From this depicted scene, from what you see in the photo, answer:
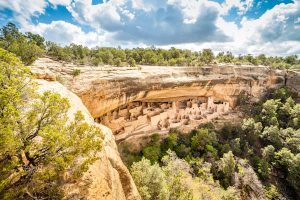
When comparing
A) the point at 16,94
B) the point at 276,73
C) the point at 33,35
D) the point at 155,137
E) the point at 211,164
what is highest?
the point at 33,35

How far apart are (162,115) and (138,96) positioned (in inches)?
175

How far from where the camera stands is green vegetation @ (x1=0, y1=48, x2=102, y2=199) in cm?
462

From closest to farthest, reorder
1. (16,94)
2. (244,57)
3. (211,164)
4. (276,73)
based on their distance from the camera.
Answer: (16,94) < (211,164) < (276,73) < (244,57)

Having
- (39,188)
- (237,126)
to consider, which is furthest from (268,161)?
(39,188)

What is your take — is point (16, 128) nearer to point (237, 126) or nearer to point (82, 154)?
point (82, 154)

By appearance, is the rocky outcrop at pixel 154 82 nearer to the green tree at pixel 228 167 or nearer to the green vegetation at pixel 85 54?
the green vegetation at pixel 85 54

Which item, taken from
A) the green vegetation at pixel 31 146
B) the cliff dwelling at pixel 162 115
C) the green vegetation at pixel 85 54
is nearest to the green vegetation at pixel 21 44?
the green vegetation at pixel 85 54

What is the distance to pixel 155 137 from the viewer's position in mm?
21688

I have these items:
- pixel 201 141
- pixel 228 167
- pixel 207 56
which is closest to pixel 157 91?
pixel 201 141

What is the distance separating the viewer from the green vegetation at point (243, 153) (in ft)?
67.8

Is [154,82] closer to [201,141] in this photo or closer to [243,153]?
[201,141]

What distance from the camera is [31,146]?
507 centimetres

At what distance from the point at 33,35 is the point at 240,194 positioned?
1098 inches

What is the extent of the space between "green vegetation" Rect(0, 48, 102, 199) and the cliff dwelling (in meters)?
13.4
